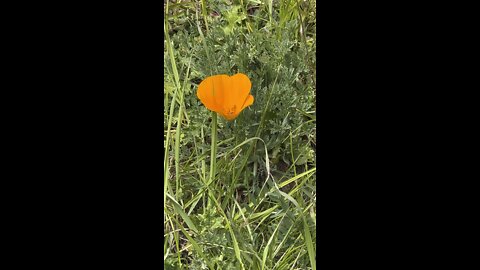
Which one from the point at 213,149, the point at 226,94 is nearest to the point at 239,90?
the point at 226,94

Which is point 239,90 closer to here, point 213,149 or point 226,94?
point 226,94

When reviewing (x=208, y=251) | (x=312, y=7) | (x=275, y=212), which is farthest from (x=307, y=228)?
(x=312, y=7)

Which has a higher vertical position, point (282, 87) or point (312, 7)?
point (312, 7)

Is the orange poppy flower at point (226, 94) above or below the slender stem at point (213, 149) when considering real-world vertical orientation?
above

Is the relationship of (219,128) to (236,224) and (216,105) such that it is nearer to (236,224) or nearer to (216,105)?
(216,105)

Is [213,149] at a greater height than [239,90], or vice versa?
[239,90]

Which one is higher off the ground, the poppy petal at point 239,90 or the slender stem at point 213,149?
the poppy petal at point 239,90
